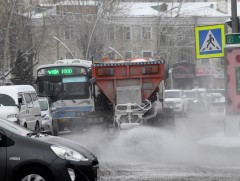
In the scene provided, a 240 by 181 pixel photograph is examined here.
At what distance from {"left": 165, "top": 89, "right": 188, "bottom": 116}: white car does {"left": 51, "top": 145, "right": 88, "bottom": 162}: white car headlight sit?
36456 mm

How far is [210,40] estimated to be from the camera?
1817cm

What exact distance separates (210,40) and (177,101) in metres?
30.6

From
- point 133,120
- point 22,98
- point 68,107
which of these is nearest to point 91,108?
point 68,107

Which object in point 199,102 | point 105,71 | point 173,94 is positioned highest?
point 105,71

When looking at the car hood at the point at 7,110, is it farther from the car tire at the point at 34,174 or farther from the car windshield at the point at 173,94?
the car windshield at the point at 173,94

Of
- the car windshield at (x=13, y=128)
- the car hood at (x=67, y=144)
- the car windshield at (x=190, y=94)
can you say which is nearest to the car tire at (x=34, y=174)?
the car hood at (x=67, y=144)

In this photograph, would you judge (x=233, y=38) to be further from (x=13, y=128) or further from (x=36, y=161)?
(x=36, y=161)

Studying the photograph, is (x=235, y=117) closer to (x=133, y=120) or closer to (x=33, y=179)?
(x=133, y=120)

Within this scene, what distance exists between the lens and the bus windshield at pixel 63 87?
26.4m

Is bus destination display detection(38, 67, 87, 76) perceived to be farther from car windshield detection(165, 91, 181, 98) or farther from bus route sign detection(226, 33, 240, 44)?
car windshield detection(165, 91, 181, 98)

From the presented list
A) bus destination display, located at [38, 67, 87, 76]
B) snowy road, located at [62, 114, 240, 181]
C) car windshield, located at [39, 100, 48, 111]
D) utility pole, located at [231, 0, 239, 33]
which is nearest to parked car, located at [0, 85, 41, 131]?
bus destination display, located at [38, 67, 87, 76]

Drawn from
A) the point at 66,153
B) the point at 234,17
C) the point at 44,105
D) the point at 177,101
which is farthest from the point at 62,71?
the point at 177,101

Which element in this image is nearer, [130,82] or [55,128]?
[130,82]

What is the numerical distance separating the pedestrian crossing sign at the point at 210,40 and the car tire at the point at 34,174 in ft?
28.6
